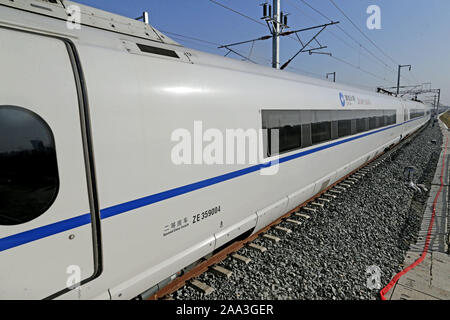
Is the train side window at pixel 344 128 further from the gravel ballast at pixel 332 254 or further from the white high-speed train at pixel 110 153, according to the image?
the white high-speed train at pixel 110 153

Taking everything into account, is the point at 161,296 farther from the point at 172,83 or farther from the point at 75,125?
the point at 172,83

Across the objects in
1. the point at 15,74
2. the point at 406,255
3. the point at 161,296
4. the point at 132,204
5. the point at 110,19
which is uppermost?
the point at 110,19

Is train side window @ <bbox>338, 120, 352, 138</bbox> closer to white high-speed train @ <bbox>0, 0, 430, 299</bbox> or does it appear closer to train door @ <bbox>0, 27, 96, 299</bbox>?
white high-speed train @ <bbox>0, 0, 430, 299</bbox>

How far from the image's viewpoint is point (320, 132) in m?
5.78

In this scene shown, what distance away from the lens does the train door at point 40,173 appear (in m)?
1.76

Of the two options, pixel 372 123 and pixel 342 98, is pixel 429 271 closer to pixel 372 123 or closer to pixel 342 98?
pixel 342 98

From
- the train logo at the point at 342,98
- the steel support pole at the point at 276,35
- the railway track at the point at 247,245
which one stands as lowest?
the railway track at the point at 247,245

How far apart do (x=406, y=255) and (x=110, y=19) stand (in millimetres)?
5913

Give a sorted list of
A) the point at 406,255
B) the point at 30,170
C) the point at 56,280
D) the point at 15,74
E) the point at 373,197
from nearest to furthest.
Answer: the point at 15,74
the point at 30,170
the point at 56,280
the point at 406,255
the point at 373,197

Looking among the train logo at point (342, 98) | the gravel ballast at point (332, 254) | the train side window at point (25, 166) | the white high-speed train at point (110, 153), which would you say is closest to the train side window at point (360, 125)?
the train logo at point (342, 98)

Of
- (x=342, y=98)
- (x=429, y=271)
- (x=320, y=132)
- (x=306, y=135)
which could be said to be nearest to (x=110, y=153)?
(x=306, y=135)

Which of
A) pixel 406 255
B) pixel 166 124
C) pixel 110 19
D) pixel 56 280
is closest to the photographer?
pixel 56 280

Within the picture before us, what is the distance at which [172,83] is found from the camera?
2.78 metres
